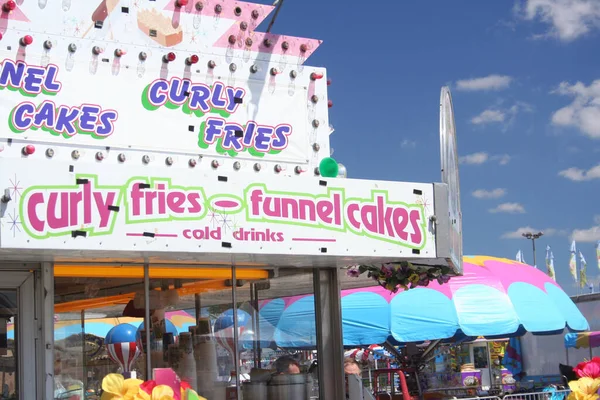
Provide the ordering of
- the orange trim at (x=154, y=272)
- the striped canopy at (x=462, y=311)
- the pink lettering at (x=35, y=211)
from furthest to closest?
the striped canopy at (x=462, y=311) < the orange trim at (x=154, y=272) < the pink lettering at (x=35, y=211)

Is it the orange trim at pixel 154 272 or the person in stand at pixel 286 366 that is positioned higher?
the orange trim at pixel 154 272

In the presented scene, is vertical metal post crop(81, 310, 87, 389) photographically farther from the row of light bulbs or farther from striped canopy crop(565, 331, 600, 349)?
striped canopy crop(565, 331, 600, 349)

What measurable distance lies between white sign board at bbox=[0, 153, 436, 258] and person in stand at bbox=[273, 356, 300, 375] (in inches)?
87.8

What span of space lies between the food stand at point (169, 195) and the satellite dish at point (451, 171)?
0.06 metres

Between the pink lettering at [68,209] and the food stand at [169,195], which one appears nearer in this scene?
the pink lettering at [68,209]

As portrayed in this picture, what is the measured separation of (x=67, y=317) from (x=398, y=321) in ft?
40.8

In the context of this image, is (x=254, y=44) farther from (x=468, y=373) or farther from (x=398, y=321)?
(x=468, y=373)

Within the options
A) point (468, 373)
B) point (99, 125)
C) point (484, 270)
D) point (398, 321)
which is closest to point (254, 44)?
point (99, 125)

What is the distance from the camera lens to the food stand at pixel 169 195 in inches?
264

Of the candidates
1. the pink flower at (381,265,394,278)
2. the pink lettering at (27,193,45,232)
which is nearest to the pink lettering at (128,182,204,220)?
the pink lettering at (27,193,45,232)

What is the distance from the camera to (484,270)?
20.9 metres

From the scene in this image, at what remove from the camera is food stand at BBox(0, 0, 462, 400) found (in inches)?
264

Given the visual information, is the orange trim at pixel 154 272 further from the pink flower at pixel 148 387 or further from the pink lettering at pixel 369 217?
the pink flower at pixel 148 387

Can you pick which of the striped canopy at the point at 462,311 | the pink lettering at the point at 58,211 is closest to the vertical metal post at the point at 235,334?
the pink lettering at the point at 58,211
